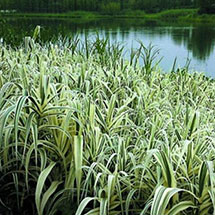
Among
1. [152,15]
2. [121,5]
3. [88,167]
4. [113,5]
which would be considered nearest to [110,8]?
[113,5]

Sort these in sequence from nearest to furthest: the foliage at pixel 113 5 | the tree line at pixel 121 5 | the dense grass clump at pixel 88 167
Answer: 1. the dense grass clump at pixel 88 167
2. the tree line at pixel 121 5
3. the foliage at pixel 113 5

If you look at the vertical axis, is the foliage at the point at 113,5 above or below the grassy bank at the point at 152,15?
above

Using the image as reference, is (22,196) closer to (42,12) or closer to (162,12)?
(42,12)

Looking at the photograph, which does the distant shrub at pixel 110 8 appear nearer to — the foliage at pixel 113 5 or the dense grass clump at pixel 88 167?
the foliage at pixel 113 5

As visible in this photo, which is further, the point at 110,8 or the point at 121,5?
the point at 121,5

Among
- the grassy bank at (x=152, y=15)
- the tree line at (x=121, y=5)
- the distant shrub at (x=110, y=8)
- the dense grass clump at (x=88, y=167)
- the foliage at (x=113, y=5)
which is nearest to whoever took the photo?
the dense grass clump at (x=88, y=167)

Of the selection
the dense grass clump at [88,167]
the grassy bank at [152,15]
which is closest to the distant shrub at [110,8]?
the grassy bank at [152,15]

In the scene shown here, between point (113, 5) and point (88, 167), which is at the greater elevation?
point (113, 5)

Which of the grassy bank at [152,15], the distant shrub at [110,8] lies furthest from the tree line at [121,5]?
the grassy bank at [152,15]

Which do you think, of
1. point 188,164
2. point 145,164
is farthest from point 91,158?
point 188,164

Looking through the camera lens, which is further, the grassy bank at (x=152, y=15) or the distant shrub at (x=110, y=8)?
the distant shrub at (x=110, y=8)

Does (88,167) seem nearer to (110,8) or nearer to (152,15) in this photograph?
(110,8)

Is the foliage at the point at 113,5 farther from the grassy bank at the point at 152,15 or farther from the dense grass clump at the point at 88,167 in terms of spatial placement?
the dense grass clump at the point at 88,167

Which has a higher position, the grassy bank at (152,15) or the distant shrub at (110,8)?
the distant shrub at (110,8)
